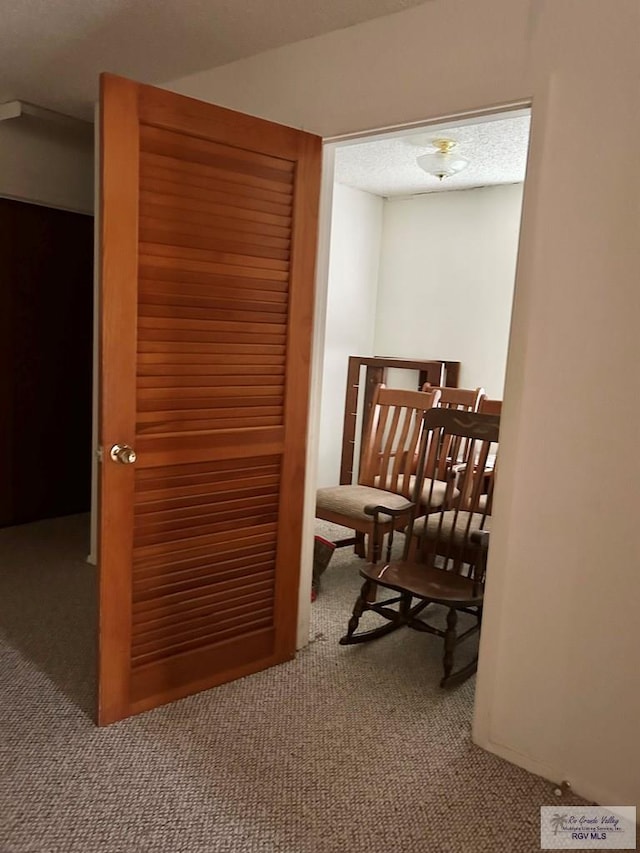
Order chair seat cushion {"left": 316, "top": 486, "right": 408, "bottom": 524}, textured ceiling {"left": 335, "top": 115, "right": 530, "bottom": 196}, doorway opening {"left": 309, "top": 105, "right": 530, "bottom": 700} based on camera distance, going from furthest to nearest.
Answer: doorway opening {"left": 309, "top": 105, "right": 530, "bottom": 700}
chair seat cushion {"left": 316, "top": 486, "right": 408, "bottom": 524}
textured ceiling {"left": 335, "top": 115, "right": 530, "bottom": 196}

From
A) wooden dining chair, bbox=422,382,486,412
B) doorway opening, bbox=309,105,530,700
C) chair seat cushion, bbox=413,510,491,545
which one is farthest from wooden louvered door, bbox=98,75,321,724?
wooden dining chair, bbox=422,382,486,412

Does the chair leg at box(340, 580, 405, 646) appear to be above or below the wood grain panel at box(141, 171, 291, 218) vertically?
below

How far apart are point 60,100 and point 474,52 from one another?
2.20 metres

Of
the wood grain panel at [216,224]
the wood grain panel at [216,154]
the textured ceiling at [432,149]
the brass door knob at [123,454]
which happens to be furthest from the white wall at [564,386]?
the brass door knob at [123,454]

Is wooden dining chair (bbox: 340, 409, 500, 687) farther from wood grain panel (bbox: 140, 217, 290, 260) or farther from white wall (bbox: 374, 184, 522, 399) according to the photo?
white wall (bbox: 374, 184, 522, 399)

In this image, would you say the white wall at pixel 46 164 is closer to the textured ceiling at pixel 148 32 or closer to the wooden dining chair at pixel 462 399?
the textured ceiling at pixel 148 32

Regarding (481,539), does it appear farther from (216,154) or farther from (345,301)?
(345,301)

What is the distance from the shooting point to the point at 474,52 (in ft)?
6.81

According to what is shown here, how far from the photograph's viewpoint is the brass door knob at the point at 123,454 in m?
2.07

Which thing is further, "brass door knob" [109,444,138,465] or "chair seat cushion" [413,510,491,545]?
"chair seat cushion" [413,510,491,545]

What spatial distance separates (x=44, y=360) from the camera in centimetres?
432

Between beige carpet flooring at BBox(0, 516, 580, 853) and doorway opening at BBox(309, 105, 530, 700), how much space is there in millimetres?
1349

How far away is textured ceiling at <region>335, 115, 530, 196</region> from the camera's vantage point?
3.25m

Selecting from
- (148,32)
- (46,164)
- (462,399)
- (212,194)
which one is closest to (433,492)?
(462,399)
